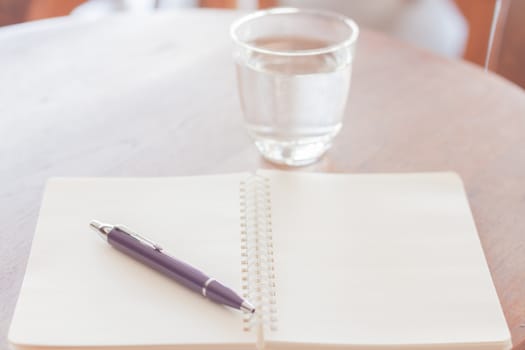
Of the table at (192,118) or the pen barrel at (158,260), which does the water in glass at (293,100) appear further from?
the pen barrel at (158,260)

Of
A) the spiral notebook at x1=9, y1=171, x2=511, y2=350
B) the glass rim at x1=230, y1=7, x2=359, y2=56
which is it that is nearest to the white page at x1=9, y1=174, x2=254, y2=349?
the spiral notebook at x1=9, y1=171, x2=511, y2=350

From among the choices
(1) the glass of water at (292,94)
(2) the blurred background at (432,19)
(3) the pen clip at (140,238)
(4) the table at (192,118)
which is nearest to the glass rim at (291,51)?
(1) the glass of water at (292,94)

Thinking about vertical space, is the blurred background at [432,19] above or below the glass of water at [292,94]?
below

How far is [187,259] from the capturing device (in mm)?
596

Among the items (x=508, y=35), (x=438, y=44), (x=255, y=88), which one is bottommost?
(x=438, y=44)

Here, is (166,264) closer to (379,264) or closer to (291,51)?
(379,264)

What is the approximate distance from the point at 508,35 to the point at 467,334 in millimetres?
801

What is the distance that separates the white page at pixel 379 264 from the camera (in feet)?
1.73

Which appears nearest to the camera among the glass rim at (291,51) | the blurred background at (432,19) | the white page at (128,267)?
the white page at (128,267)

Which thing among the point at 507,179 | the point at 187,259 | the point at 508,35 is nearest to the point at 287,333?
the point at 187,259

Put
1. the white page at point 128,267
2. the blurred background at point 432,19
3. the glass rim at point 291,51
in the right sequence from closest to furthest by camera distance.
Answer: the white page at point 128,267 → the glass rim at point 291,51 → the blurred background at point 432,19

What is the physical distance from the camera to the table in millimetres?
688

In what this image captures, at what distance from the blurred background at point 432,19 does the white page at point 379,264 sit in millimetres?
646

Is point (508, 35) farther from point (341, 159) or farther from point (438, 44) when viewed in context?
point (341, 159)
